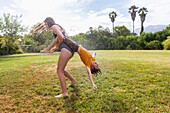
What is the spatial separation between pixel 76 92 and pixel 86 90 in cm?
33

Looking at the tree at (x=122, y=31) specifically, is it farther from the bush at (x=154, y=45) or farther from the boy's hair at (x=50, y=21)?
the boy's hair at (x=50, y=21)

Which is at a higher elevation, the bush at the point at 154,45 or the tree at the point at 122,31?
the tree at the point at 122,31

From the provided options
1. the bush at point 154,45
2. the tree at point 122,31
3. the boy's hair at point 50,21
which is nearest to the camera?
the boy's hair at point 50,21

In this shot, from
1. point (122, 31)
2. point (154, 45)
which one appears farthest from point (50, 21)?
point (122, 31)

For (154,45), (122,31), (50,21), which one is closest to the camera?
(50,21)

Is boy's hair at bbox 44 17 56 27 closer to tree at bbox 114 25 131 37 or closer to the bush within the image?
the bush

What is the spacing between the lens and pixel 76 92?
12.3 ft

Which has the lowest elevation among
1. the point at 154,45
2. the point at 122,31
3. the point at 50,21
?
the point at 50,21

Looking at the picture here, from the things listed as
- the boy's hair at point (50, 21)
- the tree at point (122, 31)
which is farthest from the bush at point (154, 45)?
the boy's hair at point (50, 21)

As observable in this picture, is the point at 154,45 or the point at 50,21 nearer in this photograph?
the point at 50,21

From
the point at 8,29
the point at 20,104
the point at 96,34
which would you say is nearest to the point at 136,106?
the point at 20,104

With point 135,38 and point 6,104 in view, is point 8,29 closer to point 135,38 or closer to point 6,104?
point 6,104

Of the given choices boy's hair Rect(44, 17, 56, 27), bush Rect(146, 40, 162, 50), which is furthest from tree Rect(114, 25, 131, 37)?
boy's hair Rect(44, 17, 56, 27)

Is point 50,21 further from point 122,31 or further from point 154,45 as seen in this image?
point 122,31
